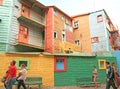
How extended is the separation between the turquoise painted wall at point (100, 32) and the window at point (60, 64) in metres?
12.5

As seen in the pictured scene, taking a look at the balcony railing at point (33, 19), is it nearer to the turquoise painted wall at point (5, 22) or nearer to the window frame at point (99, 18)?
the turquoise painted wall at point (5, 22)

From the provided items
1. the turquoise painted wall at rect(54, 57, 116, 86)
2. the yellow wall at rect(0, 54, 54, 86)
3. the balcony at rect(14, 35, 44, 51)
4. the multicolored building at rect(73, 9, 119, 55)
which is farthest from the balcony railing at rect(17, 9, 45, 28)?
the multicolored building at rect(73, 9, 119, 55)

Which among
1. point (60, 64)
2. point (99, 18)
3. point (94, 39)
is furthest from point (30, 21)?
point (99, 18)

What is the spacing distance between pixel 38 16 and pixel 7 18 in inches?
248

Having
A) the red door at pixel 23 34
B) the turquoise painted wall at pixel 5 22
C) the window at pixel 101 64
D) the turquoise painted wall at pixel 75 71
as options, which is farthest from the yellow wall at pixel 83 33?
the turquoise painted wall at pixel 5 22

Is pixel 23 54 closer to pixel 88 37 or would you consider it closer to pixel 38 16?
pixel 38 16

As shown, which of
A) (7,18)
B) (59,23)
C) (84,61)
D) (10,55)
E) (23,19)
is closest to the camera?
(10,55)

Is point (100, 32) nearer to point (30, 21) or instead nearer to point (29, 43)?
point (30, 21)

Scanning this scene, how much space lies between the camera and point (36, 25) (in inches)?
951

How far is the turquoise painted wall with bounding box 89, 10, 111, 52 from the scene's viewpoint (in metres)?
28.3

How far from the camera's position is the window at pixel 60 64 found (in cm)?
1712

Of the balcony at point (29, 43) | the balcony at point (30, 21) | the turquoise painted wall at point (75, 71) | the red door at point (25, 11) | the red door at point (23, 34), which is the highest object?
the red door at point (25, 11)

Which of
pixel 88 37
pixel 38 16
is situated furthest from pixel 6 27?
pixel 88 37

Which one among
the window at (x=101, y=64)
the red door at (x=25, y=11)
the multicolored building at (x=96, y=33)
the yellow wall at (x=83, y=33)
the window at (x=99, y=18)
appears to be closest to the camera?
the window at (x=101, y=64)
